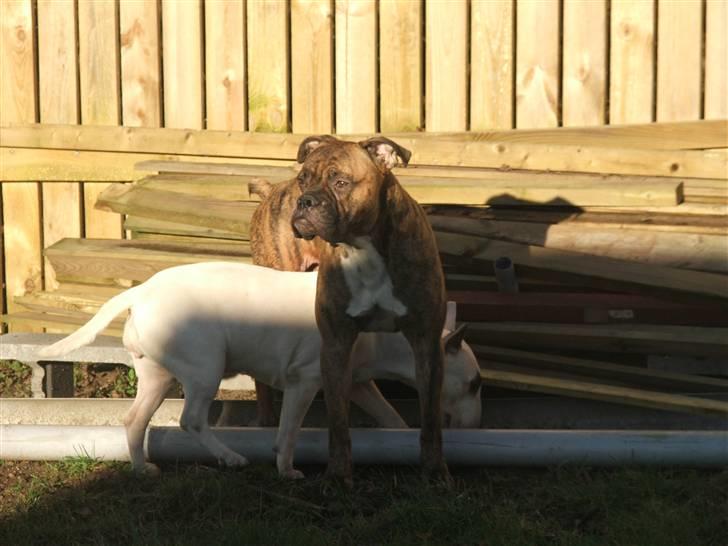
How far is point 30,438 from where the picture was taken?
20.0ft

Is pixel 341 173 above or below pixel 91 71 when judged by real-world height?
below

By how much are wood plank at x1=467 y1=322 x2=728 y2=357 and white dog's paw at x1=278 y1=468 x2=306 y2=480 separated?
5.21 feet

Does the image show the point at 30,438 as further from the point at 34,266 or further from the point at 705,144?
the point at 705,144

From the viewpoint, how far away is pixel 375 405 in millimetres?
6445

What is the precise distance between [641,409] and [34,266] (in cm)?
410

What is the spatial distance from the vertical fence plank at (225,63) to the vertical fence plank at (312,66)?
1.09 ft

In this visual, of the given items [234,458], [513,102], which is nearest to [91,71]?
[513,102]

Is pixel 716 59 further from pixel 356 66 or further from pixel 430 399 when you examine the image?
pixel 430 399

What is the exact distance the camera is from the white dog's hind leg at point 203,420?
578 cm

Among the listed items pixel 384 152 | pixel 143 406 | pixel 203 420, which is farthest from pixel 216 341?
pixel 384 152

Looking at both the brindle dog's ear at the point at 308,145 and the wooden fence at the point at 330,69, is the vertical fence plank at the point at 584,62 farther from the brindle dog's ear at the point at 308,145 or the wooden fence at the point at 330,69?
the brindle dog's ear at the point at 308,145

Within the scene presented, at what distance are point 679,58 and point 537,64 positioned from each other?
0.84 m

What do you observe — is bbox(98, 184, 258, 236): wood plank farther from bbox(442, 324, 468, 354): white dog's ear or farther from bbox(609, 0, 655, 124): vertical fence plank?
bbox(609, 0, 655, 124): vertical fence plank

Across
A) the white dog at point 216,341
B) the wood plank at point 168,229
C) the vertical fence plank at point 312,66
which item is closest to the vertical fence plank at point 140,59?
the wood plank at point 168,229
